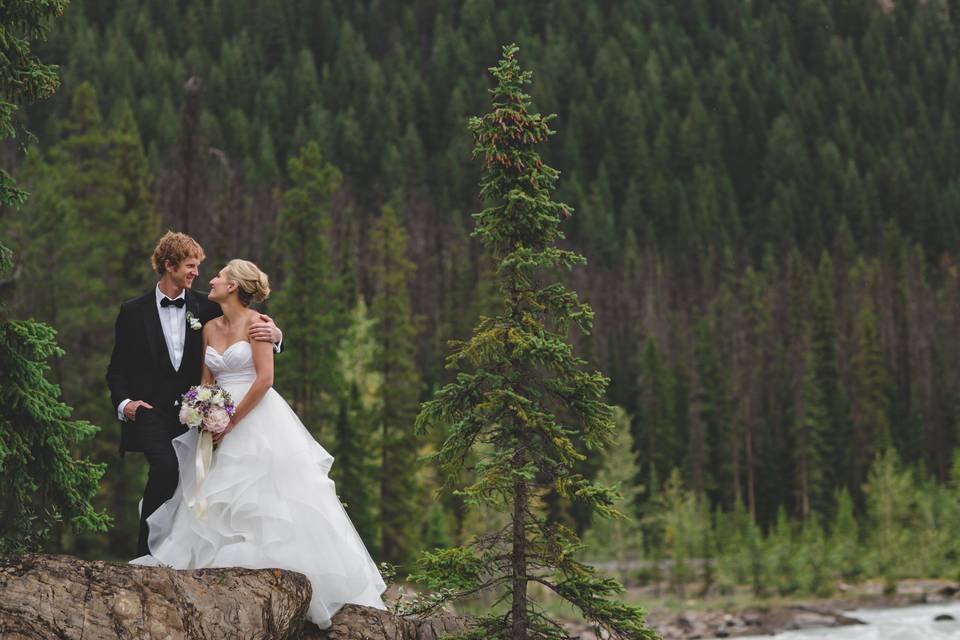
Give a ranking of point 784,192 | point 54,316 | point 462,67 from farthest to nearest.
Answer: point 462,67 < point 784,192 < point 54,316

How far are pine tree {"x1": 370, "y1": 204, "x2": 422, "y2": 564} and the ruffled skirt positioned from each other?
35690 millimetres

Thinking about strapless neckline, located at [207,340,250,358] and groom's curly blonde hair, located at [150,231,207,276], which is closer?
groom's curly blonde hair, located at [150,231,207,276]

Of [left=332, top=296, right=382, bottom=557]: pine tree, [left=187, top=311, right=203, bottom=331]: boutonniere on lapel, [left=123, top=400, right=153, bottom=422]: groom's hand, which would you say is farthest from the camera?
[left=332, top=296, right=382, bottom=557]: pine tree

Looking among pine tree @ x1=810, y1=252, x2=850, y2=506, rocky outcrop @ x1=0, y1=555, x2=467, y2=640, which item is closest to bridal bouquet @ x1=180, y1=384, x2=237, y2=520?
rocky outcrop @ x1=0, y1=555, x2=467, y2=640

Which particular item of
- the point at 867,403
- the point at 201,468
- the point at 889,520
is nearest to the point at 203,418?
the point at 201,468

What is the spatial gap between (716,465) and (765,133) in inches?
4544

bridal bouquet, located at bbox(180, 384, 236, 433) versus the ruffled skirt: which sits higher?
bridal bouquet, located at bbox(180, 384, 236, 433)

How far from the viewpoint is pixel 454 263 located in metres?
108

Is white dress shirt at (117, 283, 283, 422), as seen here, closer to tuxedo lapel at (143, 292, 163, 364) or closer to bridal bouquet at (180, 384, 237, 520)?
tuxedo lapel at (143, 292, 163, 364)

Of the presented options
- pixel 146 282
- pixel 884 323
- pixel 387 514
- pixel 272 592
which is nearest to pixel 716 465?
pixel 884 323

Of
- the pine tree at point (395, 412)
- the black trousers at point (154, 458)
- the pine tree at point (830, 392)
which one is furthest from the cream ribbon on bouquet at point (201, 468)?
the pine tree at point (830, 392)

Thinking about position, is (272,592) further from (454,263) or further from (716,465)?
(454,263)

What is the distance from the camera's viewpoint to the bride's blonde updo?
939cm

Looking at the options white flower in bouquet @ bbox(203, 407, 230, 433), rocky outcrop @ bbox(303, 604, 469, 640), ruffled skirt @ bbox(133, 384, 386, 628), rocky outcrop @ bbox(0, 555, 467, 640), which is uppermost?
white flower in bouquet @ bbox(203, 407, 230, 433)
